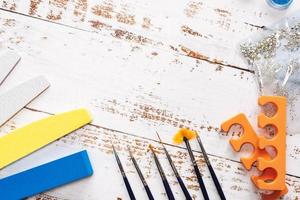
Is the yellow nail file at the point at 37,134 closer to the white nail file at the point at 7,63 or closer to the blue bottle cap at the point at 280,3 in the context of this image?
the white nail file at the point at 7,63

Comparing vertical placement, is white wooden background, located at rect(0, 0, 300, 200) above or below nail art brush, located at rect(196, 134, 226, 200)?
above

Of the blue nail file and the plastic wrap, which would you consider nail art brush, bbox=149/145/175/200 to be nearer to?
the blue nail file

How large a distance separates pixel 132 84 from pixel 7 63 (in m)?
0.21

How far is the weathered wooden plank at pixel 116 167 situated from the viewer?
98 centimetres

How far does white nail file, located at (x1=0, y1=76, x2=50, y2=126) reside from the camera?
0.96 meters

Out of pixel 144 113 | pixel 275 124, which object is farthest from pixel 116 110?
pixel 275 124

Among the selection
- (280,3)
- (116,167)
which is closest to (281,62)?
(280,3)

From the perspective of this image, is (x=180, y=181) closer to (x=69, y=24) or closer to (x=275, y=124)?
(x=275, y=124)

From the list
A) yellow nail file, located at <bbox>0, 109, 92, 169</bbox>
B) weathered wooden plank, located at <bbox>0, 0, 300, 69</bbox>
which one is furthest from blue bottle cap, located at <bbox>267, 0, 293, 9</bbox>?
yellow nail file, located at <bbox>0, 109, 92, 169</bbox>

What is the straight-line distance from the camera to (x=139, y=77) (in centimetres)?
99

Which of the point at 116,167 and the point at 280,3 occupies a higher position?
the point at 280,3

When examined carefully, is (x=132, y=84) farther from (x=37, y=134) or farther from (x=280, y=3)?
(x=280, y=3)

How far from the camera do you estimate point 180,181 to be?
0.98 metres

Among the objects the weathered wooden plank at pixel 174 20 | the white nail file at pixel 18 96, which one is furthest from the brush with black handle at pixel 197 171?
the white nail file at pixel 18 96
